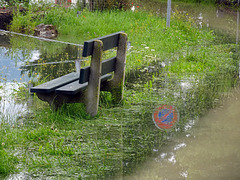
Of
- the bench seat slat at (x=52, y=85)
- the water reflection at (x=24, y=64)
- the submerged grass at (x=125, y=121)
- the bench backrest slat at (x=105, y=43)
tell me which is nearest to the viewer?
the submerged grass at (x=125, y=121)

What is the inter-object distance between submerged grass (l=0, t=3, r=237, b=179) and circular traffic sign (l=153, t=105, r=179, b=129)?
88 millimetres

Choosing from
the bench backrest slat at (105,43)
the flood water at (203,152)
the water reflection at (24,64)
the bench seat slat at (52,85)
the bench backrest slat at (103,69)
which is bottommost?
the water reflection at (24,64)

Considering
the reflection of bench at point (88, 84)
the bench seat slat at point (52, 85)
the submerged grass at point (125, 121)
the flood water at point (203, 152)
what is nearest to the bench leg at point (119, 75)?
the reflection of bench at point (88, 84)

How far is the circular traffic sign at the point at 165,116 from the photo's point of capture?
5.91 meters

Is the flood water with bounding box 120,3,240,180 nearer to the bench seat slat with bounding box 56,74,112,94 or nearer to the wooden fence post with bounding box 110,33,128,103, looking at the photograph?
the wooden fence post with bounding box 110,33,128,103

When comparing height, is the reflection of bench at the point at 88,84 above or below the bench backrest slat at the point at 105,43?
below

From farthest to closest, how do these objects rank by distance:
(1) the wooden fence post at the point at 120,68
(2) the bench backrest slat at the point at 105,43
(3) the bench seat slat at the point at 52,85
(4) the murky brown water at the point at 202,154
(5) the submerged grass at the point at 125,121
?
(1) the wooden fence post at the point at 120,68 < (3) the bench seat slat at the point at 52,85 < (2) the bench backrest slat at the point at 105,43 < (5) the submerged grass at the point at 125,121 < (4) the murky brown water at the point at 202,154

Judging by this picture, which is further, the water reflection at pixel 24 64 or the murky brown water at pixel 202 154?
the water reflection at pixel 24 64

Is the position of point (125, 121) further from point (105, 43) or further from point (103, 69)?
point (105, 43)

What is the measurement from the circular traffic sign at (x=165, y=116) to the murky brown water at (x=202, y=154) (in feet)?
0.99

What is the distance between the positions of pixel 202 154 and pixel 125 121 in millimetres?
1363

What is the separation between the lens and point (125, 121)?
19.6 ft

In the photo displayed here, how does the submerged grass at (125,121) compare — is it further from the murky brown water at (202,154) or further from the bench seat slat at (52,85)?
the bench seat slat at (52,85)

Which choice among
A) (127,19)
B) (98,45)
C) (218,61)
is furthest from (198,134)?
(127,19)
